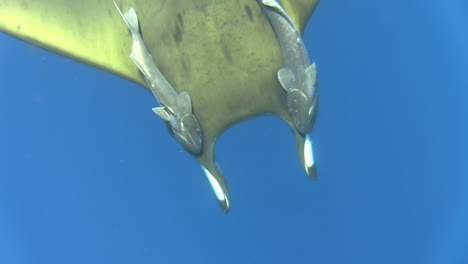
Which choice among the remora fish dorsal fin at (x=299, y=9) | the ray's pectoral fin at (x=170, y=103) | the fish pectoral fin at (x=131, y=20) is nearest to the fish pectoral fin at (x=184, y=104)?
the ray's pectoral fin at (x=170, y=103)

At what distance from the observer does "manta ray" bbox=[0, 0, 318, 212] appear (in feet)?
4.07

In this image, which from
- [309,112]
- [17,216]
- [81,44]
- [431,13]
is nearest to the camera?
[309,112]

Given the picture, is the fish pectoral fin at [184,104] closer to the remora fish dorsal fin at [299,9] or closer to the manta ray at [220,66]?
the manta ray at [220,66]

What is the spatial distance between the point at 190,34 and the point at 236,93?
0.67ft

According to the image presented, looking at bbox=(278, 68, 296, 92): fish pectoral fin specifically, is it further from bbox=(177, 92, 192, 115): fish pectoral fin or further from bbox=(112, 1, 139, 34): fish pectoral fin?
bbox=(112, 1, 139, 34): fish pectoral fin

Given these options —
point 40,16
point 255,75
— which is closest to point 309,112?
point 255,75

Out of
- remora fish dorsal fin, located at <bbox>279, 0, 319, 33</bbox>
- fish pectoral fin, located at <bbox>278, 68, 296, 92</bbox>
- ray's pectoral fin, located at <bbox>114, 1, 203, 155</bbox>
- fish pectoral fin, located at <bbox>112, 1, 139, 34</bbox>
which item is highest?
remora fish dorsal fin, located at <bbox>279, 0, 319, 33</bbox>

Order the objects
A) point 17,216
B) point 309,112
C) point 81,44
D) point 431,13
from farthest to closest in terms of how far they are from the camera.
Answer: point 17,216
point 431,13
point 81,44
point 309,112

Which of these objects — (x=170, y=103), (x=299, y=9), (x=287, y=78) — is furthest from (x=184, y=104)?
(x=299, y=9)

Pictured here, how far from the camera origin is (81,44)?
1562mm

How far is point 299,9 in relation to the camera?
1.38m

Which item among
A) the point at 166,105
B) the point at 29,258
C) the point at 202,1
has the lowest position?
the point at 29,258

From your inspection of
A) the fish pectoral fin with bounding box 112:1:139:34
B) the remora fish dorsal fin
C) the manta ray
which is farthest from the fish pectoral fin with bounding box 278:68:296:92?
the fish pectoral fin with bounding box 112:1:139:34

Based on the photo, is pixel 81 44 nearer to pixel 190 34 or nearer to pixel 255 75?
pixel 190 34
